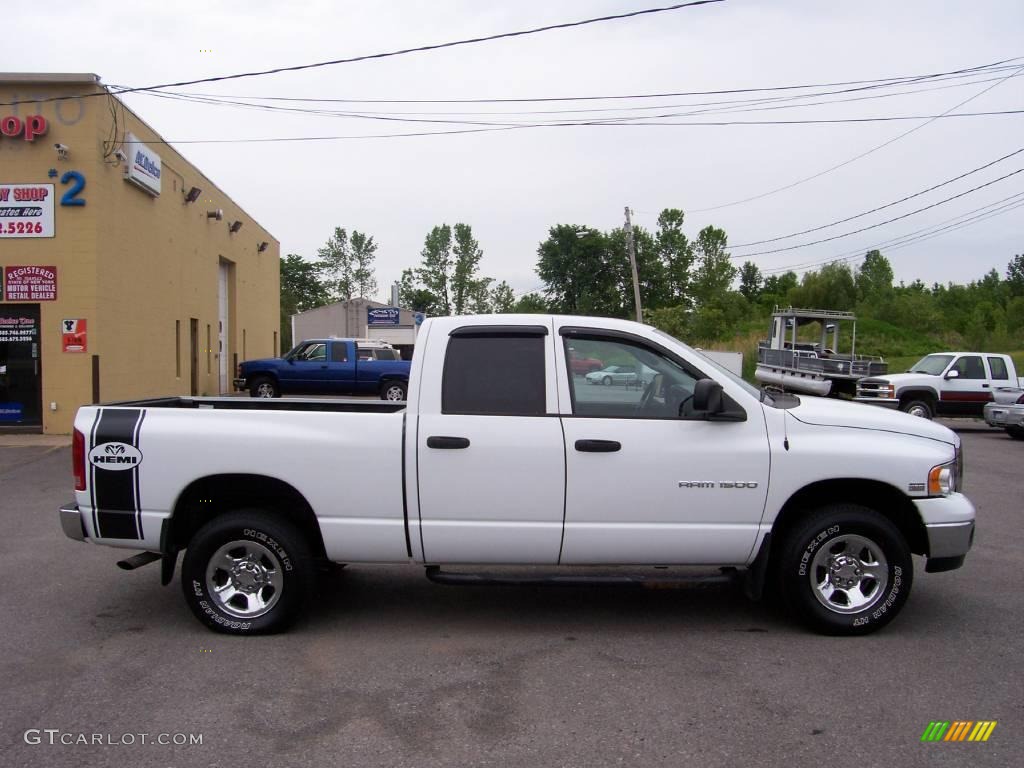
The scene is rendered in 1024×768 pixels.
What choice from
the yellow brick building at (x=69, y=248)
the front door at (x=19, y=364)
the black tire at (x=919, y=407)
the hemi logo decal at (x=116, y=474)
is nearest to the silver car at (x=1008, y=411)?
the black tire at (x=919, y=407)

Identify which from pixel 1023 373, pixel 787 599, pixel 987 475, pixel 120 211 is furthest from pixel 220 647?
pixel 1023 373

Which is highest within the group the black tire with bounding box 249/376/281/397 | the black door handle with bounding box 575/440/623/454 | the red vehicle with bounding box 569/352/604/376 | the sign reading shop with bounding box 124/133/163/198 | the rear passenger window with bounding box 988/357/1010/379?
the sign reading shop with bounding box 124/133/163/198

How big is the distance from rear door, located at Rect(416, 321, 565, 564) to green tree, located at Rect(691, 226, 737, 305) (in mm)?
74510

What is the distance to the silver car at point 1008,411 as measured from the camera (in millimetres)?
17703

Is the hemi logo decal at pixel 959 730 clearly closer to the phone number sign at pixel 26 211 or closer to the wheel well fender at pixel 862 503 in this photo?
the wheel well fender at pixel 862 503

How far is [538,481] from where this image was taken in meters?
5.14

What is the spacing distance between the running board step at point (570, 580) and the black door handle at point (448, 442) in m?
0.82

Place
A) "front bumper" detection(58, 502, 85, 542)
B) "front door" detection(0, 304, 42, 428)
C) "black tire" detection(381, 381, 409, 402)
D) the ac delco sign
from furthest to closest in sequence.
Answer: "black tire" detection(381, 381, 409, 402), "front door" detection(0, 304, 42, 428), the ac delco sign, "front bumper" detection(58, 502, 85, 542)

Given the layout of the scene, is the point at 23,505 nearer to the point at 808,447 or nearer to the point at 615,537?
the point at 615,537

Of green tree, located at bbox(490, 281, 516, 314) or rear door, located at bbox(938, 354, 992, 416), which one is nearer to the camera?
rear door, located at bbox(938, 354, 992, 416)

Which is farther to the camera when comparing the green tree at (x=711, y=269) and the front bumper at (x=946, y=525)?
the green tree at (x=711, y=269)

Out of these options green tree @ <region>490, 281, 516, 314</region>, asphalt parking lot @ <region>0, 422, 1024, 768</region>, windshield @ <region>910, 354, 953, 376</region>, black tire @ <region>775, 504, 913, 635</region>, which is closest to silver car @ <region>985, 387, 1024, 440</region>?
windshield @ <region>910, 354, 953, 376</region>

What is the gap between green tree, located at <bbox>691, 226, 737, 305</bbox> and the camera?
268 ft

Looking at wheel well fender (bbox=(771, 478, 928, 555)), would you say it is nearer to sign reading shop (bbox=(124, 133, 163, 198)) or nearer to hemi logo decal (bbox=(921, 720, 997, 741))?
hemi logo decal (bbox=(921, 720, 997, 741))
